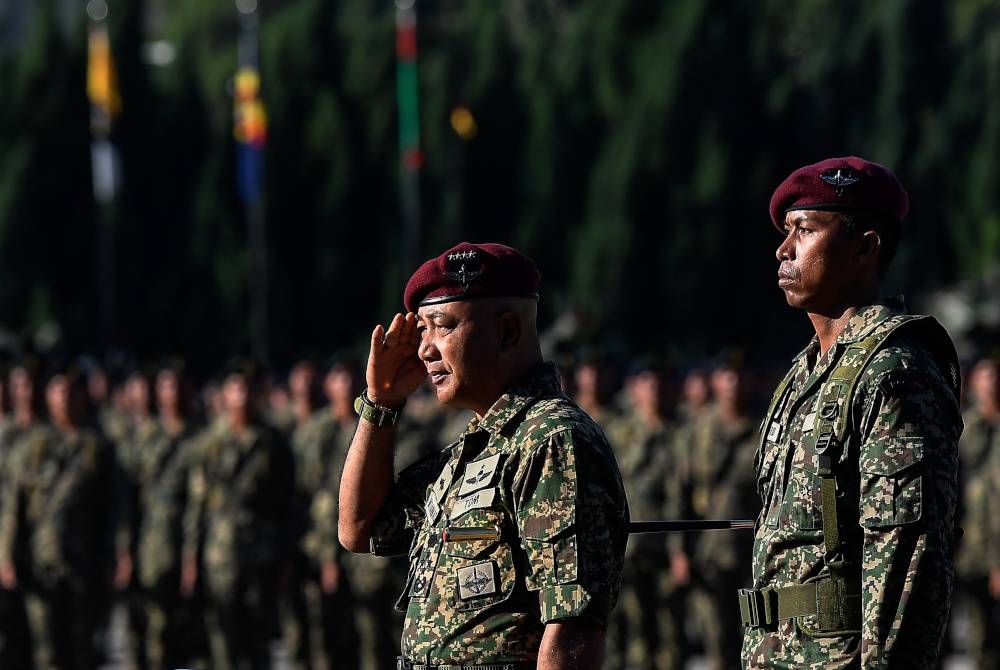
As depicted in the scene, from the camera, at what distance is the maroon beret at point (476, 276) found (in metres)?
4.42

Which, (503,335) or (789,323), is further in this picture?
(789,323)

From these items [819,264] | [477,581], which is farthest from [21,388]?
[819,264]

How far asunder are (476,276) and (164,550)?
25.1 feet

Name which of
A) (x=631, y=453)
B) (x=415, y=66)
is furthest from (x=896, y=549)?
(x=415, y=66)

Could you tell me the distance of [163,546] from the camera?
11727mm

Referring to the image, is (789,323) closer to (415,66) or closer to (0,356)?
(415,66)

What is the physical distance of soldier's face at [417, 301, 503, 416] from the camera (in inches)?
174

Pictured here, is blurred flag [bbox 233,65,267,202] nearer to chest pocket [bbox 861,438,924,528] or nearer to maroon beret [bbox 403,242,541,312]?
maroon beret [bbox 403,242,541,312]

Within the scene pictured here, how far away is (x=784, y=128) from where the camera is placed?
1406 inches

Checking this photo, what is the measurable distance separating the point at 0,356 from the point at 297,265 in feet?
62.4

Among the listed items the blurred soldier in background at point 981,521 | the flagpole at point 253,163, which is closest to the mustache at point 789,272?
the blurred soldier in background at point 981,521

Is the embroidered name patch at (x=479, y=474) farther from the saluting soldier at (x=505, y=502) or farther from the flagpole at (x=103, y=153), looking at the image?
the flagpole at (x=103, y=153)

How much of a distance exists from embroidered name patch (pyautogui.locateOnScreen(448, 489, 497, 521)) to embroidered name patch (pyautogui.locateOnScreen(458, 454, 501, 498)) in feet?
0.05

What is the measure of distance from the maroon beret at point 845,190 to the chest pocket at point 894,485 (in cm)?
58
